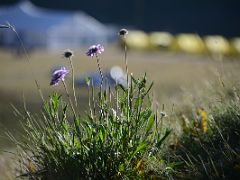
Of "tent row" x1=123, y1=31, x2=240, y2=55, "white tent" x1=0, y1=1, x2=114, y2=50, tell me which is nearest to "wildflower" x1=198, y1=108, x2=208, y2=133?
"tent row" x1=123, y1=31, x2=240, y2=55

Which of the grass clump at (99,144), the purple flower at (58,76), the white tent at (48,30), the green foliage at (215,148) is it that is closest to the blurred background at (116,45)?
the white tent at (48,30)

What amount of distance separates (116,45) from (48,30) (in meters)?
7.06

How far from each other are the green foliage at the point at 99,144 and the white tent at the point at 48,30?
37155 mm

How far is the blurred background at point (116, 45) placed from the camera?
48.1 ft

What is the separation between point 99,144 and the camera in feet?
11.4

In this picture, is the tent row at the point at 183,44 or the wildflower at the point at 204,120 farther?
the tent row at the point at 183,44

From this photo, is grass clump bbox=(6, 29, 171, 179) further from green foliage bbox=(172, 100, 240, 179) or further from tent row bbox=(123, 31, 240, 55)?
tent row bbox=(123, 31, 240, 55)

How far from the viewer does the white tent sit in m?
41.7

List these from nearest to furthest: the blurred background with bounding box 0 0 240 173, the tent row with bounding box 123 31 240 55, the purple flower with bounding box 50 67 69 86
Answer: the purple flower with bounding box 50 67 69 86, the blurred background with bounding box 0 0 240 173, the tent row with bounding box 123 31 240 55

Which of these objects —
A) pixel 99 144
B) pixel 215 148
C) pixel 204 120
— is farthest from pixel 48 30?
pixel 99 144

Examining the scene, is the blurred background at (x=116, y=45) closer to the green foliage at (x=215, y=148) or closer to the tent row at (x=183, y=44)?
the tent row at (x=183, y=44)

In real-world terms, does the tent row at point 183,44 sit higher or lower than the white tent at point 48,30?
lower

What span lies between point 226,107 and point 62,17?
3981 cm

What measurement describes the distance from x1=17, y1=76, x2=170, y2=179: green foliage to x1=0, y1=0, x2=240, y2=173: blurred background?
16.4 inches
